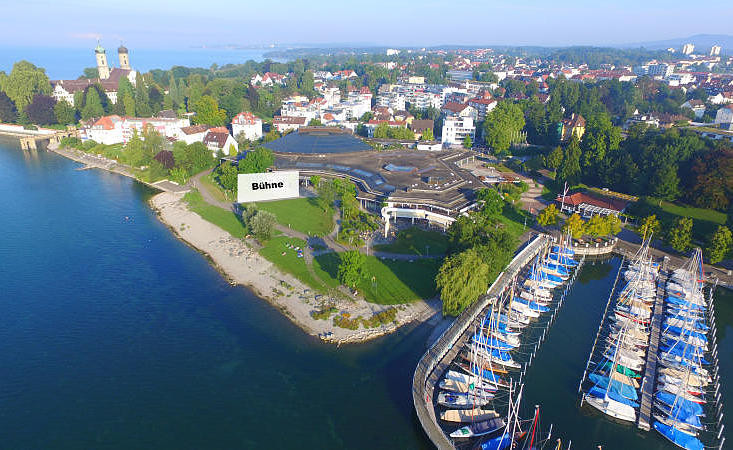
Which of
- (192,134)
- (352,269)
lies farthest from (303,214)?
(192,134)

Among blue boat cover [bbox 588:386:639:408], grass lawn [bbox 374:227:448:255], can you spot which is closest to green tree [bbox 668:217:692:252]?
grass lawn [bbox 374:227:448:255]

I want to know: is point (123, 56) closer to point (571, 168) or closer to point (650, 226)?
point (571, 168)

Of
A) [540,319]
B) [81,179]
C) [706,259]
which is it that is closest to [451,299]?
[540,319]

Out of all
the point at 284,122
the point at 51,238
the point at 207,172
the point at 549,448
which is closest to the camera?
the point at 549,448

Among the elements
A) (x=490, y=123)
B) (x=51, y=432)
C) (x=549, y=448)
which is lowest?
(x=549, y=448)

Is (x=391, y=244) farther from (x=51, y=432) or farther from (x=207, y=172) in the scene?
(x=207, y=172)

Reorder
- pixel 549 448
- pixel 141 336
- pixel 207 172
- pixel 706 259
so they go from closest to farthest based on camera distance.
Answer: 1. pixel 549 448
2. pixel 141 336
3. pixel 706 259
4. pixel 207 172
